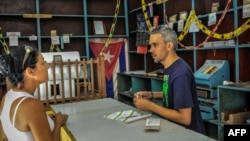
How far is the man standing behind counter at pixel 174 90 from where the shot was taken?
158 centimetres

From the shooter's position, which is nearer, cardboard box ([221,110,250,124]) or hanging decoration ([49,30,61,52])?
cardboard box ([221,110,250,124])

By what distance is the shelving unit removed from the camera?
461 centimetres

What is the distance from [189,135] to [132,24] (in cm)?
418

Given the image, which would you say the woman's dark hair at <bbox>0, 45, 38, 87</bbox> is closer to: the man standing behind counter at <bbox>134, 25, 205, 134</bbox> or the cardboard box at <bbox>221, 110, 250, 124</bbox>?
the man standing behind counter at <bbox>134, 25, 205, 134</bbox>

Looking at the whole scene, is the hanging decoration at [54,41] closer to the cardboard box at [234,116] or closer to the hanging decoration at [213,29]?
the hanging decoration at [213,29]

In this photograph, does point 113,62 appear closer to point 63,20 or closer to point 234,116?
point 63,20

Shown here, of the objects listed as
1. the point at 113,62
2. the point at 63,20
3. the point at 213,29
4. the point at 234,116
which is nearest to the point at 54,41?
the point at 63,20

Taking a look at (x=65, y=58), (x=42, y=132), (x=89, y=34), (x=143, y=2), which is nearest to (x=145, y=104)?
(x=42, y=132)

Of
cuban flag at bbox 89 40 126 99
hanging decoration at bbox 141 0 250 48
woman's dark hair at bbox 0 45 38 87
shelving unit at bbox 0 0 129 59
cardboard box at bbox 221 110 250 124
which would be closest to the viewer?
woman's dark hair at bbox 0 45 38 87

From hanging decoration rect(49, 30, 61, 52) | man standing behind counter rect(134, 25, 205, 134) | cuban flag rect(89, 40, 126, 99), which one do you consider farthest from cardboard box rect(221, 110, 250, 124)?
hanging decoration rect(49, 30, 61, 52)

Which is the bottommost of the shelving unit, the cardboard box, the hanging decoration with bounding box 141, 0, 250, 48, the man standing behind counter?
the cardboard box

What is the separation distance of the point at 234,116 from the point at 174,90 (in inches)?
42.0

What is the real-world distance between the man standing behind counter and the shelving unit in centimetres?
328

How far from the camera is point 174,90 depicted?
1.64m
